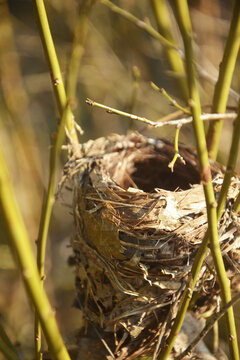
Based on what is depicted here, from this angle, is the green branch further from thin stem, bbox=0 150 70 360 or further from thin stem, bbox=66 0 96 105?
thin stem, bbox=66 0 96 105

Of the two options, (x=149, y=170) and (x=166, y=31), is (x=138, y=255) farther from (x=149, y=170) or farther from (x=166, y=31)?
(x=166, y=31)

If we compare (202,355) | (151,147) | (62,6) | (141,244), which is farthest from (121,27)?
(202,355)

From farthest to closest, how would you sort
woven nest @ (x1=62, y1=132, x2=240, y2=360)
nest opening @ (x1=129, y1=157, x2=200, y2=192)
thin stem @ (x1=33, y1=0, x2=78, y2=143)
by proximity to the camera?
nest opening @ (x1=129, y1=157, x2=200, y2=192) → woven nest @ (x1=62, y1=132, x2=240, y2=360) → thin stem @ (x1=33, y1=0, x2=78, y2=143)

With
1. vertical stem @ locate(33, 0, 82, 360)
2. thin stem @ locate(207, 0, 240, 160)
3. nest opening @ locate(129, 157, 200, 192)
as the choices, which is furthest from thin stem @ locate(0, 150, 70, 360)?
nest opening @ locate(129, 157, 200, 192)

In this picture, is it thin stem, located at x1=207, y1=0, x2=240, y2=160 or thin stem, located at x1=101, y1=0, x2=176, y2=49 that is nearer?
thin stem, located at x1=207, y1=0, x2=240, y2=160

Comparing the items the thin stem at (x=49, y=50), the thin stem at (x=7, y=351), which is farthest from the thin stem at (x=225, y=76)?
the thin stem at (x=7, y=351)

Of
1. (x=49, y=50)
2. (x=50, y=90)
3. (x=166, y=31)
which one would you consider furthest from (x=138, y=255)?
(x=50, y=90)
